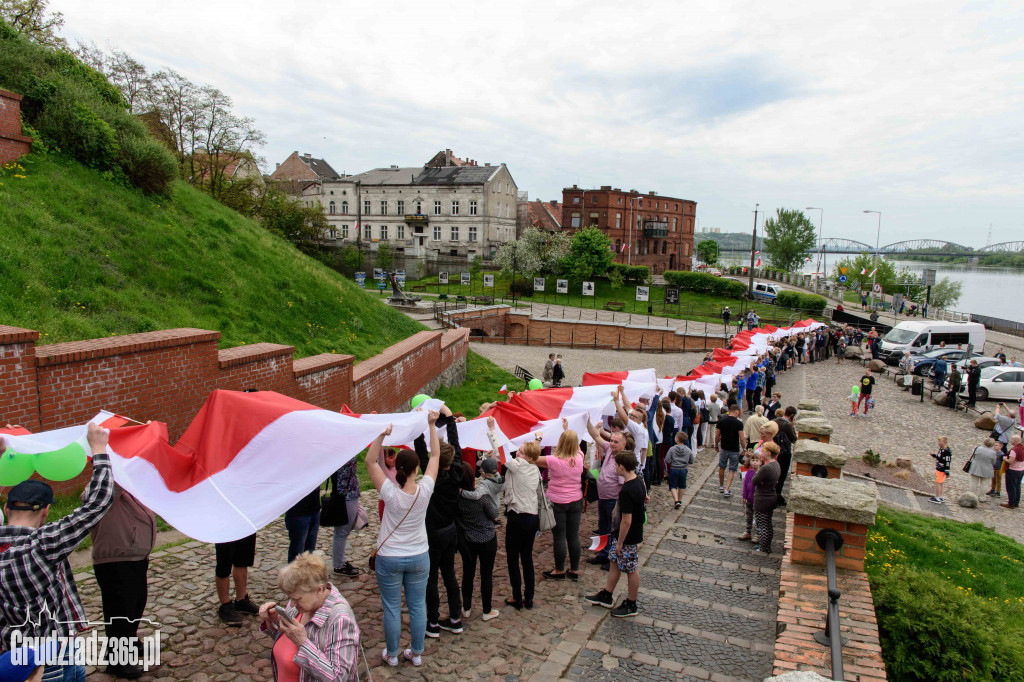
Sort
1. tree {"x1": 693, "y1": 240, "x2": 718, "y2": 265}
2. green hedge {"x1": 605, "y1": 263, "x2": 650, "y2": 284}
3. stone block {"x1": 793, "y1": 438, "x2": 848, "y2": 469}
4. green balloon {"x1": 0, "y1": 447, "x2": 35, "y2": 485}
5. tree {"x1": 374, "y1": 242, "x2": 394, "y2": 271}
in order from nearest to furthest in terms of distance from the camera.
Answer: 1. green balloon {"x1": 0, "y1": 447, "x2": 35, "y2": 485}
2. stone block {"x1": 793, "y1": 438, "x2": 848, "y2": 469}
3. tree {"x1": 374, "y1": 242, "x2": 394, "y2": 271}
4. green hedge {"x1": 605, "y1": 263, "x2": 650, "y2": 284}
5. tree {"x1": 693, "y1": 240, "x2": 718, "y2": 265}

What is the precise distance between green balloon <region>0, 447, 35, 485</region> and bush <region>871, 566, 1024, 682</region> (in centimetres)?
664

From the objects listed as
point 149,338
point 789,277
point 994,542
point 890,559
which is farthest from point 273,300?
point 789,277

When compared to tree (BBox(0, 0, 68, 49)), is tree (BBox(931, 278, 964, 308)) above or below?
below

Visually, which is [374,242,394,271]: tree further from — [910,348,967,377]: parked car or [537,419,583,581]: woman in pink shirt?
[537,419,583,581]: woman in pink shirt

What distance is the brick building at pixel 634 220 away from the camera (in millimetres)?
81125

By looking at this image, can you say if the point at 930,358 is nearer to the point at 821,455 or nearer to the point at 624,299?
the point at 821,455

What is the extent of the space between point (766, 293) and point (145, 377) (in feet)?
193

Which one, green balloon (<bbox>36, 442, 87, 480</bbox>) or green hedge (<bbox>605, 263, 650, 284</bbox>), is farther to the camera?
green hedge (<bbox>605, 263, 650, 284</bbox>)

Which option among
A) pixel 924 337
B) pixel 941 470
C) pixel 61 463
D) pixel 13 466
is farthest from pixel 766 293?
pixel 13 466

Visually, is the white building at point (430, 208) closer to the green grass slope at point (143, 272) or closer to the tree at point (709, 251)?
the tree at point (709, 251)

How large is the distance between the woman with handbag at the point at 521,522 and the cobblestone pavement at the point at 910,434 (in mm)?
8353

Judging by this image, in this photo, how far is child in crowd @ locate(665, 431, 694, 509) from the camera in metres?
10.1

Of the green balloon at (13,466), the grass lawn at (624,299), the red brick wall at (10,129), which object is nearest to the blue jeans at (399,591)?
the green balloon at (13,466)

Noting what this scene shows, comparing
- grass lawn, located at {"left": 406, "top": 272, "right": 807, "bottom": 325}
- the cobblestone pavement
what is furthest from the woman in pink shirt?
grass lawn, located at {"left": 406, "top": 272, "right": 807, "bottom": 325}
